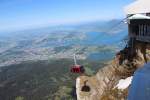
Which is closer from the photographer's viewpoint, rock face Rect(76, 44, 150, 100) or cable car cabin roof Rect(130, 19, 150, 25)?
cable car cabin roof Rect(130, 19, 150, 25)

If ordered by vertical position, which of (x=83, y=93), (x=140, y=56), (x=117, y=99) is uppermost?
(x=140, y=56)

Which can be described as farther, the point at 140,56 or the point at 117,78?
the point at 117,78

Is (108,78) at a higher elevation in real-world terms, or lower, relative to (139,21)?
lower

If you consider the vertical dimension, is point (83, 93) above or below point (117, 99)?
below

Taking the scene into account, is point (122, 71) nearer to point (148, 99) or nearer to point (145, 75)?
point (145, 75)

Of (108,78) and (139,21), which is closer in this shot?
(139,21)

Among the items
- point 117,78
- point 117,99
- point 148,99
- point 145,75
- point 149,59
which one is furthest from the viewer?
point 117,78

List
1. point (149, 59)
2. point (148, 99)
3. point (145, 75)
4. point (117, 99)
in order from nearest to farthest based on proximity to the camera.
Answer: point (148, 99) → point (145, 75) → point (117, 99) → point (149, 59)

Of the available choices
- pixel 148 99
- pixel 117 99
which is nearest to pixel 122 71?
pixel 117 99

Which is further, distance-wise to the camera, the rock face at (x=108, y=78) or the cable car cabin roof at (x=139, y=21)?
the rock face at (x=108, y=78)

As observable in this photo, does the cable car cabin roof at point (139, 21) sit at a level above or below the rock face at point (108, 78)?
above

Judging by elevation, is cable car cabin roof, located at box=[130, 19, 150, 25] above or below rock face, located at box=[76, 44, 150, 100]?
above
